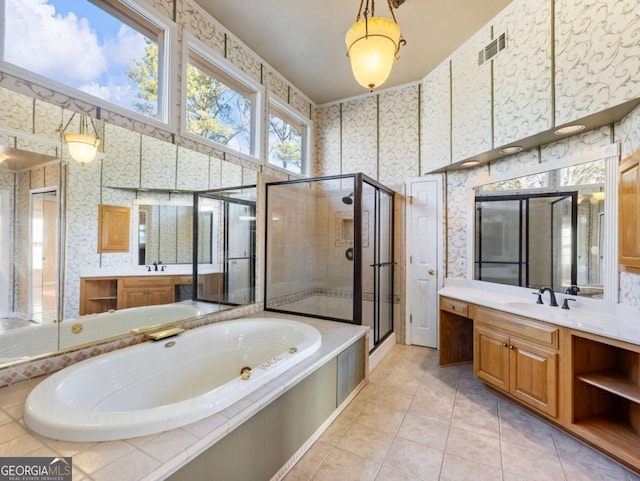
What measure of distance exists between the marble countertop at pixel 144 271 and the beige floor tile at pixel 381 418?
1736 mm

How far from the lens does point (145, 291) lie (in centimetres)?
216

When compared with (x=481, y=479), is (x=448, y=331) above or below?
above

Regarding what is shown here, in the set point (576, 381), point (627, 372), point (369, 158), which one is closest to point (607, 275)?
point (627, 372)

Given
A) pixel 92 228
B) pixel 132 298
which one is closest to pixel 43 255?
pixel 92 228

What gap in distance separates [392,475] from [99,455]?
146cm

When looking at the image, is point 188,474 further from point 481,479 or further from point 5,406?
point 481,479

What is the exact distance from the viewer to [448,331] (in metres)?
3.10

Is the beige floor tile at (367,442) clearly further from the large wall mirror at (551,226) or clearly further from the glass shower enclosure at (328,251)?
the large wall mirror at (551,226)

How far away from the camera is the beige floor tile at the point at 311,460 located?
5.41 feet

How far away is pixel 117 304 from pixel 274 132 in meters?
2.48

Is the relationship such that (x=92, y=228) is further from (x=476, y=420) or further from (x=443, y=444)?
(x=476, y=420)

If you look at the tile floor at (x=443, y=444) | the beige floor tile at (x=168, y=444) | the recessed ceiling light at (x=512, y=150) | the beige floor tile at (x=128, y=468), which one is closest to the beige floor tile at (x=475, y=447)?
the tile floor at (x=443, y=444)

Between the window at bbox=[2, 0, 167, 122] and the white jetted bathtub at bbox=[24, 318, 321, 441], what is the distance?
1.68 meters

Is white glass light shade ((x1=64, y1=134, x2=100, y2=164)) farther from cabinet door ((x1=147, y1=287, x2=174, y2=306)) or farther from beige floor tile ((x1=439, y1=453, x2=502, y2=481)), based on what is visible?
beige floor tile ((x1=439, y1=453, x2=502, y2=481))
